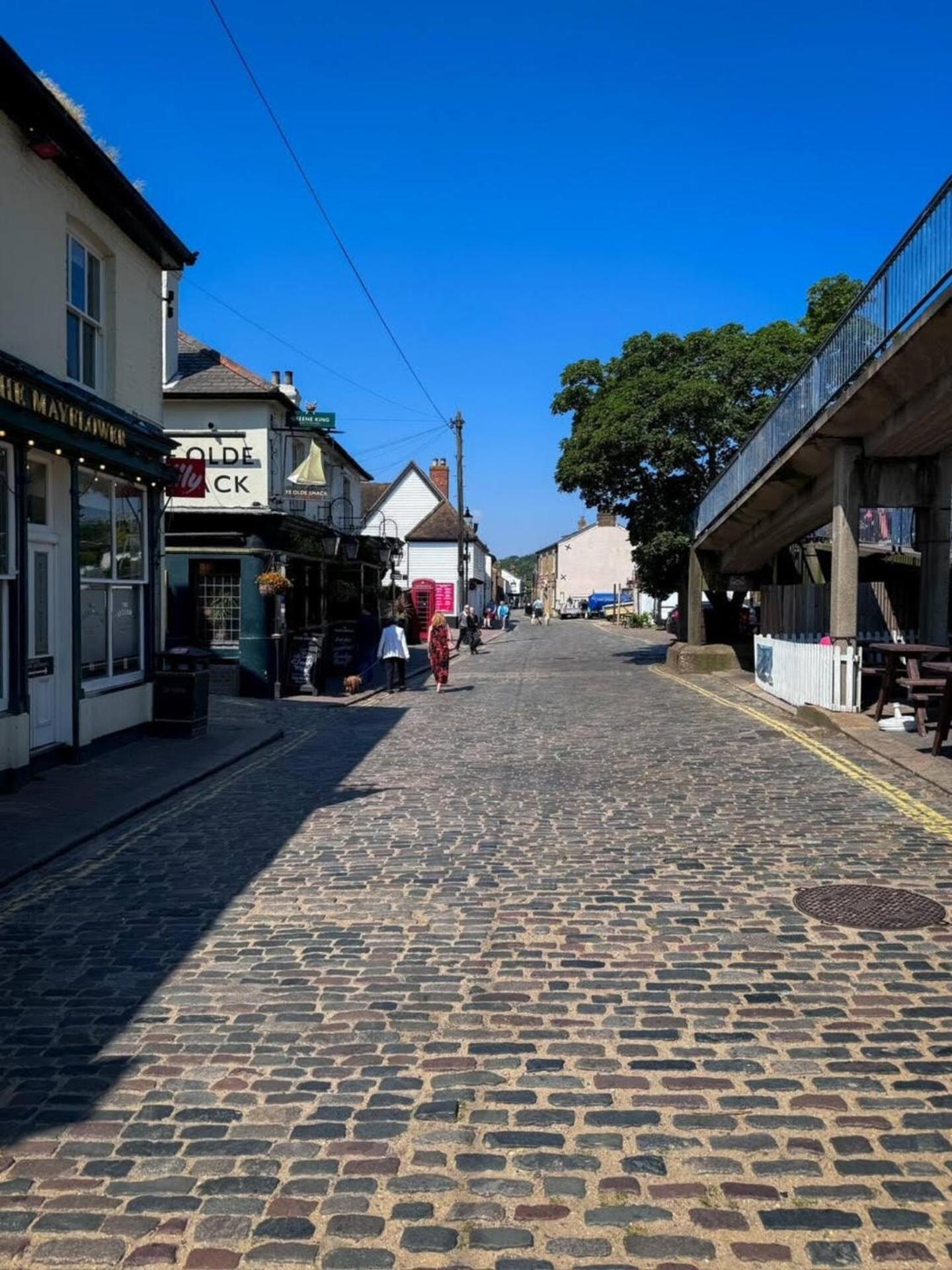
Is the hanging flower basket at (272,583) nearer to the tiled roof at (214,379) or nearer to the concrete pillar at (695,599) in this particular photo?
the tiled roof at (214,379)

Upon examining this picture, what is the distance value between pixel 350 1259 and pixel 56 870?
16.6 ft

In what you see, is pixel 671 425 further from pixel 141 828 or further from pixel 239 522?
pixel 141 828

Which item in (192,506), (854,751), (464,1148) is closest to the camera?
(464,1148)

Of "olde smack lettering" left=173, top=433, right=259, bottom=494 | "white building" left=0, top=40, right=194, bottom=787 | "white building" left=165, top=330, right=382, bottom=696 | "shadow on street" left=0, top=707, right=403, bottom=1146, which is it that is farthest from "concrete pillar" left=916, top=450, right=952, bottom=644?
"olde smack lettering" left=173, top=433, right=259, bottom=494

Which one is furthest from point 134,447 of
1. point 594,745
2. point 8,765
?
point 594,745

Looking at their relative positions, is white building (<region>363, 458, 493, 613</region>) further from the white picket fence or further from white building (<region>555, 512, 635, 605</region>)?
white building (<region>555, 512, 635, 605</region>)

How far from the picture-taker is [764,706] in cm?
1848

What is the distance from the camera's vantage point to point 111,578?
1312 centimetres

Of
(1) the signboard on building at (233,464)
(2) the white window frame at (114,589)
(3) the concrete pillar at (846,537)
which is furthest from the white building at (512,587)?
(2) the white window frame at (114,589)

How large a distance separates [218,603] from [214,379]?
193 inches

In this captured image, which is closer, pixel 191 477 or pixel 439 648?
pixel 191 477

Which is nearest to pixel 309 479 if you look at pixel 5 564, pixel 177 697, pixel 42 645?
pixel 177 697

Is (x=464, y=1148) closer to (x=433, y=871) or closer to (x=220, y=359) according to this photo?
(x=433, y=871)

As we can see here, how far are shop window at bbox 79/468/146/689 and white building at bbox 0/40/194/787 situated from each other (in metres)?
0.03
